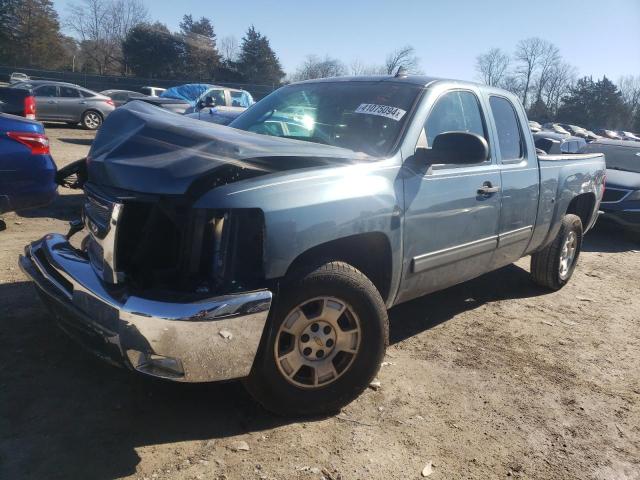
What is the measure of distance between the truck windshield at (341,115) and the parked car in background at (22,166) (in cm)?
211

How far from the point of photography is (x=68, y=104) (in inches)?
722

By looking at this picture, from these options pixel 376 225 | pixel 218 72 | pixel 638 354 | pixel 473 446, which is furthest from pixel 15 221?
pixel 218 72

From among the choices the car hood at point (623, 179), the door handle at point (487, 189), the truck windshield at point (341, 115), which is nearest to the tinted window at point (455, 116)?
the truck windshield at point (341, 115)

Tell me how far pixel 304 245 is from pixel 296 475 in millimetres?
1083

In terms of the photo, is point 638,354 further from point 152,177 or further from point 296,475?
point 152,177

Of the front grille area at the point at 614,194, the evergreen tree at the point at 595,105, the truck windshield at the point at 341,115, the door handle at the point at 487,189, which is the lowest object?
the front grille area at the point at 614,194

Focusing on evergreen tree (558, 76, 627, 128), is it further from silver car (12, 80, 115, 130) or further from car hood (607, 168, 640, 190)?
car hood (607, 168, 640, 190)

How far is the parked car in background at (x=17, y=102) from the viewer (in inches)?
289

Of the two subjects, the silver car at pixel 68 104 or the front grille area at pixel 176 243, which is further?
the silver car at pixel 68 104

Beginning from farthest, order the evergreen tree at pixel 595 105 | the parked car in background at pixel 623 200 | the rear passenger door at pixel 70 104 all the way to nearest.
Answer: the evergreen tree at pixel 595 105 < the rear passenger door at pixel 70 104 < the parked car in background at pixel 623 200

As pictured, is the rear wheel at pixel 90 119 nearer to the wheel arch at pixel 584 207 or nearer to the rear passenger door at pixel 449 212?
the wheel arch at pixel 584 207

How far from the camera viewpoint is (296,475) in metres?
2.45

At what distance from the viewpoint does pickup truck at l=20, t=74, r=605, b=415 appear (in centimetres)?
241

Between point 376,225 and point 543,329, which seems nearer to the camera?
point 376,225
